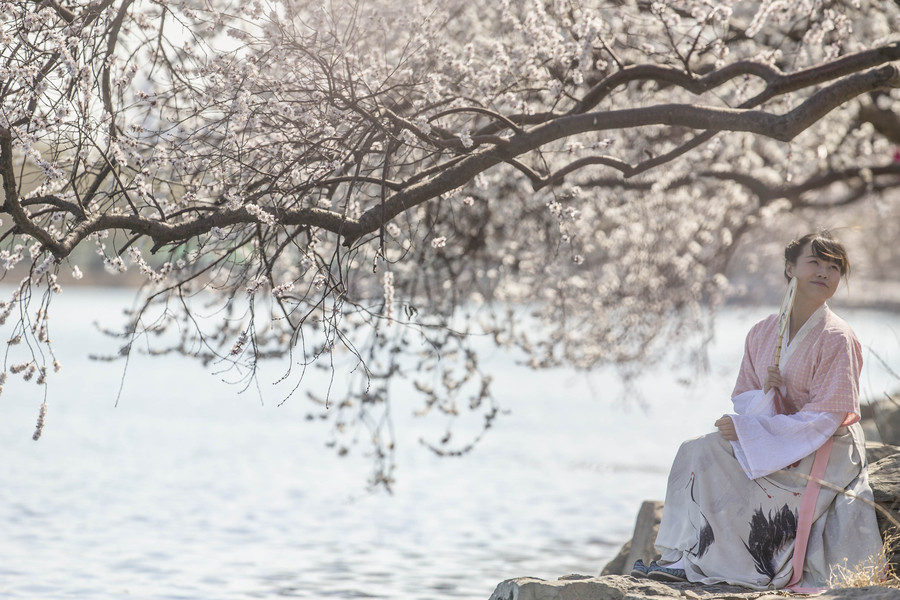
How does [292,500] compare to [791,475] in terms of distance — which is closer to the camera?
[791,475]

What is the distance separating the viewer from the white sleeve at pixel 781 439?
168 inches

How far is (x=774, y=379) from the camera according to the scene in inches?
177

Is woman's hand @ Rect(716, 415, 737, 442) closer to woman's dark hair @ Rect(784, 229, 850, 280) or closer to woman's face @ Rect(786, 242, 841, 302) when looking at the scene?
woman's face @ Rect(786, 242, 841, 302)

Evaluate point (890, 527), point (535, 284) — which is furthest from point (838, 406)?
point (535, 284)

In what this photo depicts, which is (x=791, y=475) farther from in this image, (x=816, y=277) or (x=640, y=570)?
(x=816, y=277)

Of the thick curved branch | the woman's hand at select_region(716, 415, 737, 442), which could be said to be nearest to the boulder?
the woman's hand at select_region(716, 415, 737, 442)

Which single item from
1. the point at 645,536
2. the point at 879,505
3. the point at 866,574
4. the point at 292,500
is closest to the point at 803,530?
the point at 866,574

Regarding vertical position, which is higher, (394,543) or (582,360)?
(582,360)

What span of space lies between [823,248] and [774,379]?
59 cm

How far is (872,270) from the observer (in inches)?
1216

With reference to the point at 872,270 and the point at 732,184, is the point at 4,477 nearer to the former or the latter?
the point at 732,184

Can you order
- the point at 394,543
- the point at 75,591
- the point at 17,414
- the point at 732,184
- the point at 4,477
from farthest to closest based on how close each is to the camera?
the point at 17,414, the point at 4,477, the point at 732,184, the point at 394,543, the point at 75,591

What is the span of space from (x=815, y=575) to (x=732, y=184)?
6482 millimetres

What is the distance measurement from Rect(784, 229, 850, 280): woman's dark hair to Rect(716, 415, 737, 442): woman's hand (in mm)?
764
